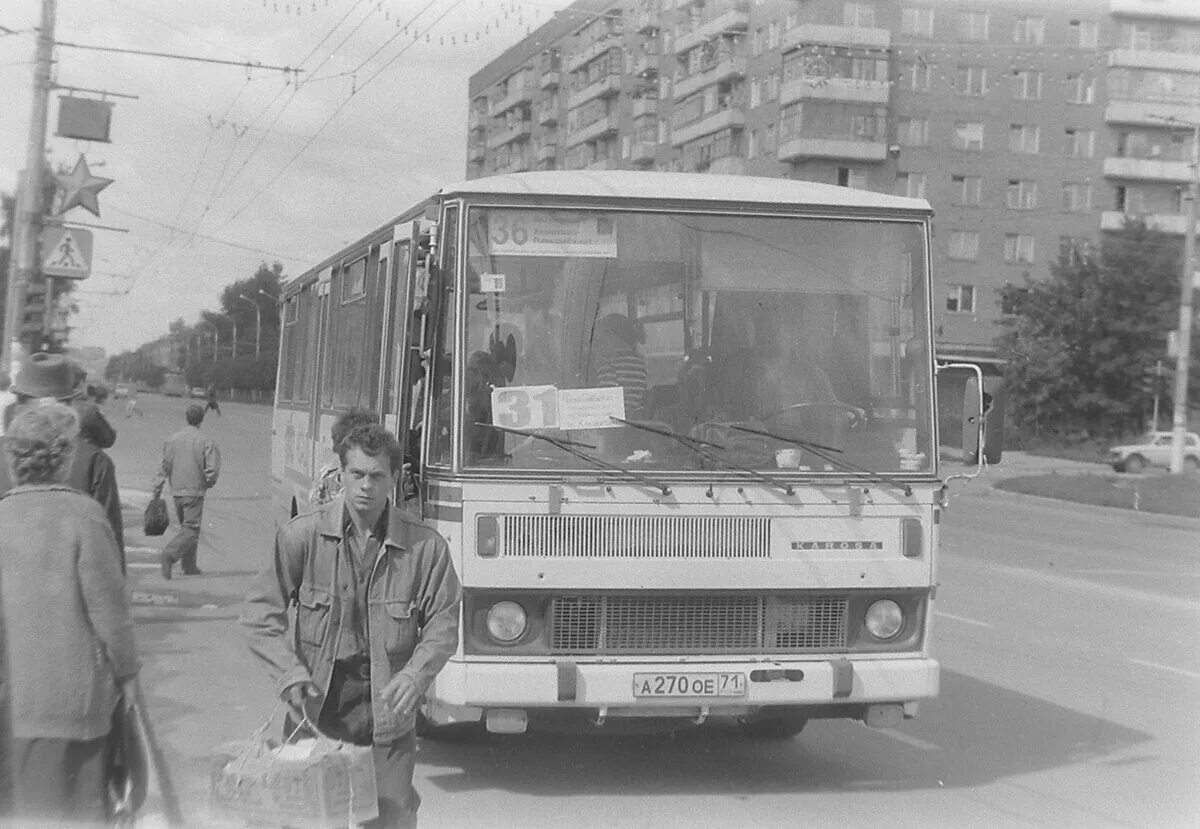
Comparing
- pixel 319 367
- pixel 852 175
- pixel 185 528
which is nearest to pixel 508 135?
pixel 852 175

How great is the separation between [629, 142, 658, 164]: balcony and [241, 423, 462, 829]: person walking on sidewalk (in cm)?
7714

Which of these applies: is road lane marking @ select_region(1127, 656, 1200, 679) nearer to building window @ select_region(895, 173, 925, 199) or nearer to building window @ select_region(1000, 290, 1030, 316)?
building window @ select_region(1000, 290, 1030, 316)

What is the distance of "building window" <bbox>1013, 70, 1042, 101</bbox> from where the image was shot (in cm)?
6862

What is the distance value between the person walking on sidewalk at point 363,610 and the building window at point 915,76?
64400 mm

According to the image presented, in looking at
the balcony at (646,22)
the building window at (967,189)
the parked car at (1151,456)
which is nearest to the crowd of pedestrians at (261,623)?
the parked car at (1151,456)

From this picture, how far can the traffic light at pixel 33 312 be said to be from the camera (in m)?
17.7

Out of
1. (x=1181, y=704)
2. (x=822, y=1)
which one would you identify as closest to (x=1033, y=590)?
(x=1181, y=704)

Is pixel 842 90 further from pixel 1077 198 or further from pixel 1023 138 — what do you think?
pixel 1077 198

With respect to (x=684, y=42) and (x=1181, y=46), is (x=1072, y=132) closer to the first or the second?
(x=1181, y=46)

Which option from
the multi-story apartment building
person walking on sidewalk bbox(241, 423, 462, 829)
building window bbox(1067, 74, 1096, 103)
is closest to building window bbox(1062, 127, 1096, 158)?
the multi-story apartment building

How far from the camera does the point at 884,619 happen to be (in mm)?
7176

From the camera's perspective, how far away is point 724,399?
23.4 feet

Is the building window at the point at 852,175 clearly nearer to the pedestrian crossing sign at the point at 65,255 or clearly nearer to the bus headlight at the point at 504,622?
the pedestrian crossing sign at the point at 65,255

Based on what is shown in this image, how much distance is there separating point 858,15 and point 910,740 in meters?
59.6
